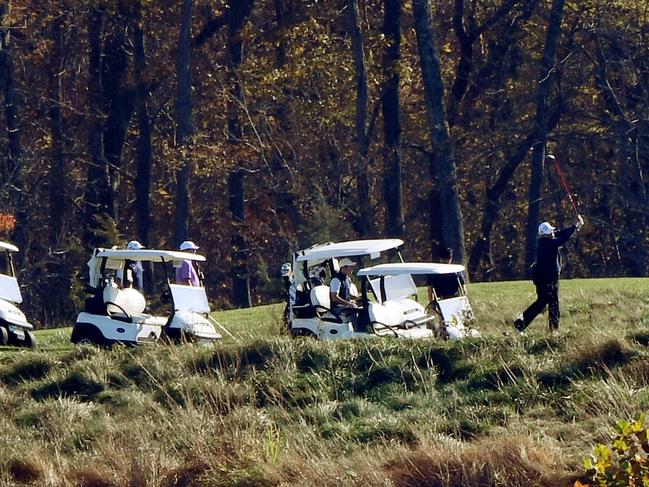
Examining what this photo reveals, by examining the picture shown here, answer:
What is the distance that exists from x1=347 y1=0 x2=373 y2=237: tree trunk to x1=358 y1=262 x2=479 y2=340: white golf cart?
53.0 feet

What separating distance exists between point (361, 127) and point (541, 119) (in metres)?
4.92

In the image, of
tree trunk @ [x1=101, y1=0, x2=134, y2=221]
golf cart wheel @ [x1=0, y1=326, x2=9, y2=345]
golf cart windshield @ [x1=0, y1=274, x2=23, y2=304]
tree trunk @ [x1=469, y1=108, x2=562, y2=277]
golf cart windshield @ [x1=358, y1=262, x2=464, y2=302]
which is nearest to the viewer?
golf cart windshield @ [x1=358, y1=262, x2=464, y2=302]

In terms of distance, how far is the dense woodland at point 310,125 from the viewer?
3925 cm

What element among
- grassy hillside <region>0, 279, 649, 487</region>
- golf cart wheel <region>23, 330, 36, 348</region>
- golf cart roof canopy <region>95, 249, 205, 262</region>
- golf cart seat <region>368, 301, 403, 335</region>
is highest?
golf cart roof canopy <region>95, 249, 205, 262</region>

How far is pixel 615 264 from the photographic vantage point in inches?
1740

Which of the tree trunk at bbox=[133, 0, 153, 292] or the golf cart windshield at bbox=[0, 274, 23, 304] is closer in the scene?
the golf cart windshield at bbox=[0, 274, 23, 304]

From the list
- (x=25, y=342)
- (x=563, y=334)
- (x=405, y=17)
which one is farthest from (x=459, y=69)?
(x=563, y=334)

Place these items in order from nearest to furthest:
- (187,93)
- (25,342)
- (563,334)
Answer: (563,334), (25,342), (187,93)

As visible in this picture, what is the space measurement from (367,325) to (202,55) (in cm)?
2563

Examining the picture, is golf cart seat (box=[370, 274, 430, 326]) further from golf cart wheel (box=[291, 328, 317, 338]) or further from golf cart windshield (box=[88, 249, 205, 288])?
golf cart windshield (box=[88, 249, 205, 288])

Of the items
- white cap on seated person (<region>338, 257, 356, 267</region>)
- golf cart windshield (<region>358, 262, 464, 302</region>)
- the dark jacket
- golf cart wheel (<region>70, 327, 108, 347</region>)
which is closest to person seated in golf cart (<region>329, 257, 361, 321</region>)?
white cap on seated person (<region>338, 257, 356, 267</region>)

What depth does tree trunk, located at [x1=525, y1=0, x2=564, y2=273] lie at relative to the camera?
38.3 meters

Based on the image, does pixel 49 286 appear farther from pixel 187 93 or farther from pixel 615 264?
pixel 615 264

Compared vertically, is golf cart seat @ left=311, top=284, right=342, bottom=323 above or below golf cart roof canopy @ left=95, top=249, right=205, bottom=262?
below
